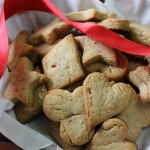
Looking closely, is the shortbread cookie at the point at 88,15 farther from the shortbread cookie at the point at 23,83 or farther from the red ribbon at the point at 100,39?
the shortbread cookie at the point at 23,83

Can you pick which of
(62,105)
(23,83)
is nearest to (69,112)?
(62,105)

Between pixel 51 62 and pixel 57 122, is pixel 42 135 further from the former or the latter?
pixel 51 62

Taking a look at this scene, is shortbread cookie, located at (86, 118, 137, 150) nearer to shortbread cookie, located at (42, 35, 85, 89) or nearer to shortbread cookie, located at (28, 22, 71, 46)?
shortbread cookie, located at (42, 35, 85, 89)

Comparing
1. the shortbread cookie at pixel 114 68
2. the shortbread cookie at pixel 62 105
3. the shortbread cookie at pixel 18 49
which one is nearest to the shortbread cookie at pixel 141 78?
the shortbread cookie at pixel 114 68

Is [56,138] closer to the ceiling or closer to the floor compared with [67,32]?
closer to the floor

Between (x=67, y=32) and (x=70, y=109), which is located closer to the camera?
(x=70, y=109)

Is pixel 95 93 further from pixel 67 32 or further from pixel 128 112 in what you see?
pixel 67 32

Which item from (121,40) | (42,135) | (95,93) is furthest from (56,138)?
(121,40)
